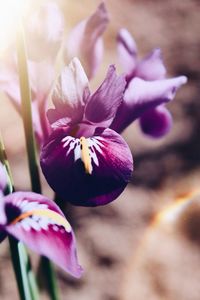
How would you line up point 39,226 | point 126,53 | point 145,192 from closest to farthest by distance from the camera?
point 39,226 → point 126,53 → point 145,192

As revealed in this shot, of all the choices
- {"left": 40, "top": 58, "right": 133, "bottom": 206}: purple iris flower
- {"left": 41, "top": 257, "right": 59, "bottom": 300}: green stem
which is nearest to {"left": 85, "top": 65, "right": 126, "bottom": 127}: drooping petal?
{"left": 40, "top": 58, "right": 133, "bottom": 206}: purple iris flower

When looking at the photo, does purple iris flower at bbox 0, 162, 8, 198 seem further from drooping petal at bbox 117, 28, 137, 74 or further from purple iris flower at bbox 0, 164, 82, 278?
drooping petal at bbox 117, 28, 137, 74

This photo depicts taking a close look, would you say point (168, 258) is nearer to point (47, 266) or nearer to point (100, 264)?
point (100, 264)

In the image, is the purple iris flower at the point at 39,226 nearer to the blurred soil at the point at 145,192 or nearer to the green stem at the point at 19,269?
the green stem at the point at 19,269

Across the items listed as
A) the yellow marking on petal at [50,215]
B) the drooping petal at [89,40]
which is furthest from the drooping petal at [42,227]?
the drooping petal at [89,40]

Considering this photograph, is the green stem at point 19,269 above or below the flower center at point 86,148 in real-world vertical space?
below

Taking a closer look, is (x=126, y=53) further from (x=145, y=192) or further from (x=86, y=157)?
(x=145, y=192)

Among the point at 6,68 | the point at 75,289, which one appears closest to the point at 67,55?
the point at 6,68

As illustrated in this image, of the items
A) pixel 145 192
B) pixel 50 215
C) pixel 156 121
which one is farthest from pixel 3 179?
pixel 145 192
